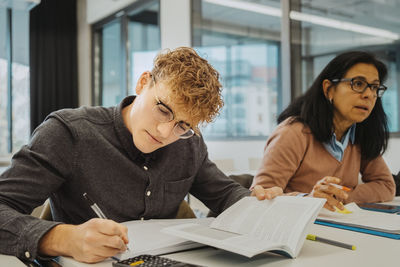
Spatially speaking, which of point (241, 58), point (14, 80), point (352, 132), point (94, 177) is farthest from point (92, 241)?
point (14, 80)

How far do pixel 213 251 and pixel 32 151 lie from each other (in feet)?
1.71

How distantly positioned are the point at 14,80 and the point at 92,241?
18.5 feet

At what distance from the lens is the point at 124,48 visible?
538 cm

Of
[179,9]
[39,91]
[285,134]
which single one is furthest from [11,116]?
[285,134]

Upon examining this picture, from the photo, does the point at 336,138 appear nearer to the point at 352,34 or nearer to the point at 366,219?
the point at 366,219

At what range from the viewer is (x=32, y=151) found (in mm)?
1021

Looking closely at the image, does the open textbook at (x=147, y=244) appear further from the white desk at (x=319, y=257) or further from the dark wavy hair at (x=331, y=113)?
the dark wavy hair at (x=331, y=113)

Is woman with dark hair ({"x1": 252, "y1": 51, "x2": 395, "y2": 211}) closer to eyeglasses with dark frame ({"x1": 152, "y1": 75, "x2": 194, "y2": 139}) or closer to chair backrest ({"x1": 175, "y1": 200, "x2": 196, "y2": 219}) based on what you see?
chair backrest ({"x1": 175, "y1": 200, "x2": 196, "y2": 219})

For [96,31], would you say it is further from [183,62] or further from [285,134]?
[183,62]

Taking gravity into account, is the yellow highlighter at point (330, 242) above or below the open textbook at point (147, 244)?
below

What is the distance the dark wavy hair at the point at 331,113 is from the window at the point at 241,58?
201 cm

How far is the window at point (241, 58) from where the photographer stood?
13.8 ft

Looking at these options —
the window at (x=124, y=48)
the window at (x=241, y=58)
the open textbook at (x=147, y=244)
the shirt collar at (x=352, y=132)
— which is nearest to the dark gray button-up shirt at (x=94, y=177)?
the open textbook at (x=147, y=244)

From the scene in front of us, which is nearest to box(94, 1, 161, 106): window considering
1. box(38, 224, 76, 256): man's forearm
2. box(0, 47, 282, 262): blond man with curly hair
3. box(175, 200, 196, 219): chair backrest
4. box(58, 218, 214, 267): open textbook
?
box(175, 200, 196, 219): chair backrest
